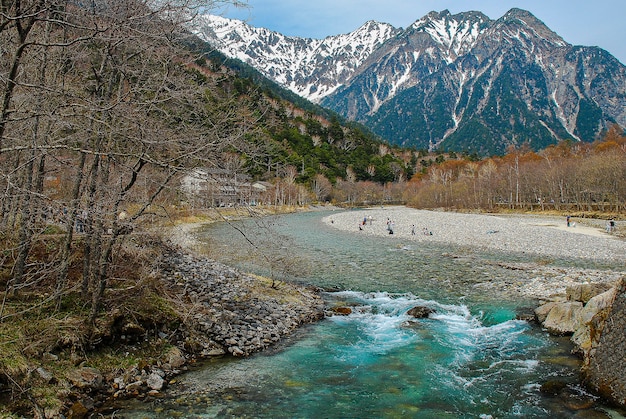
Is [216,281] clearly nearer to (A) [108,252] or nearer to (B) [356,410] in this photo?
(A) [108,252]

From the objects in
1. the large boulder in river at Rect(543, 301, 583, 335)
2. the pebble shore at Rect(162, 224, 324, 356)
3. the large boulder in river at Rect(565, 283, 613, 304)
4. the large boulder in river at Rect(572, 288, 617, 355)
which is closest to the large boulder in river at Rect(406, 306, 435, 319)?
the pebble shore at Rect(162, 224, 324, 356)

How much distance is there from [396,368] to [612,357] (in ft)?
12.9

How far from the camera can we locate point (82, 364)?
6.68m

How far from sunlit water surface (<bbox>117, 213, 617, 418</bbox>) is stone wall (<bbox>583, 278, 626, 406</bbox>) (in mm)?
303

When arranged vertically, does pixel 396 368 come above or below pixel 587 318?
below

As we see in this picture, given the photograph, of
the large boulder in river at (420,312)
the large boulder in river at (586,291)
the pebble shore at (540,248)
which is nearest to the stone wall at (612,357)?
the large boulder in river at (420,312)

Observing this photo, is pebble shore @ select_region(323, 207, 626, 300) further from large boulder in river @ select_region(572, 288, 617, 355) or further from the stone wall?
the stone wall

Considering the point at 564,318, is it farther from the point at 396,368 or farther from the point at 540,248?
the point at 540,248

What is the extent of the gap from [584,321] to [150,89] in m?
11.3

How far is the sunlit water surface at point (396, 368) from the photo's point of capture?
258 inches

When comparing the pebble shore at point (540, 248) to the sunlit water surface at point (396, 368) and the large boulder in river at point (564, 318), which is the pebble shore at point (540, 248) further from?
the sunlit water surface at point (396, 368)

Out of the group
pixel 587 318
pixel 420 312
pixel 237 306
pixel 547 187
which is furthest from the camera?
pixel 547 187

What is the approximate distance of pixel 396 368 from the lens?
27.5 ft

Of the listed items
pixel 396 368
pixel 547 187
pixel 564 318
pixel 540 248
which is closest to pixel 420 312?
pixel 564 318
